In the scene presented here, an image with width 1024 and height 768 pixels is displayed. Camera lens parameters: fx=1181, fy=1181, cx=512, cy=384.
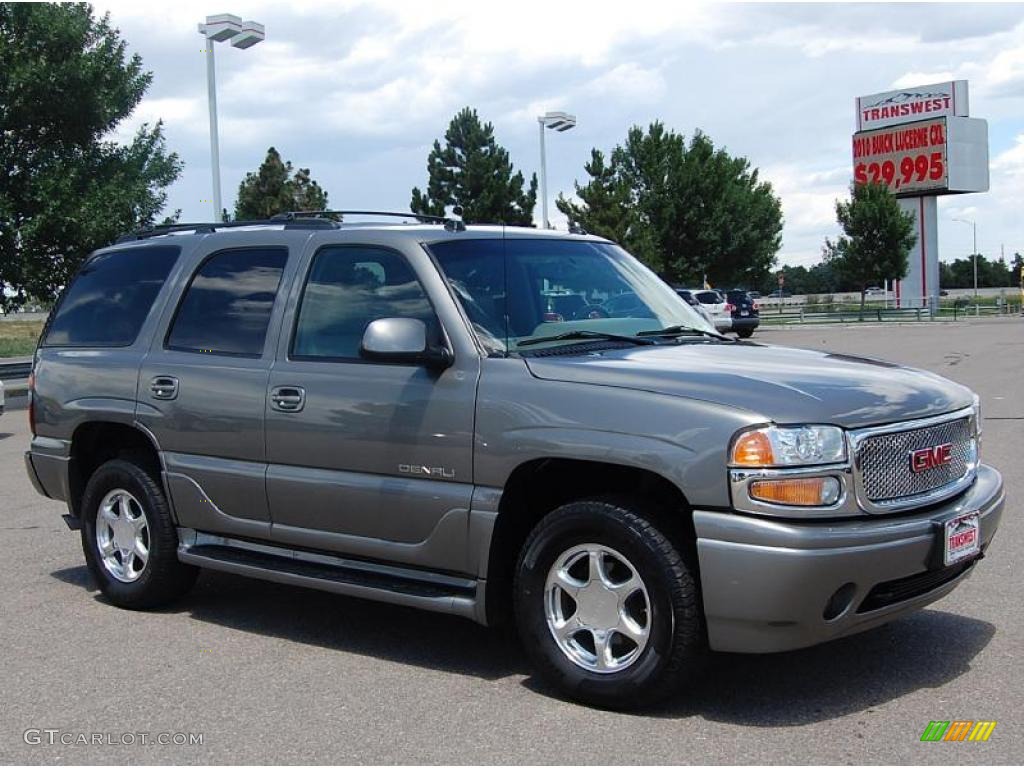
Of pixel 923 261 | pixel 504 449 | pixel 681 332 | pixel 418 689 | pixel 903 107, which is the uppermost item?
pixel 903 107

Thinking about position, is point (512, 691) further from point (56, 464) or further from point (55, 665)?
point (56, 464)

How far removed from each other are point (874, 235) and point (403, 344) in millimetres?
52368

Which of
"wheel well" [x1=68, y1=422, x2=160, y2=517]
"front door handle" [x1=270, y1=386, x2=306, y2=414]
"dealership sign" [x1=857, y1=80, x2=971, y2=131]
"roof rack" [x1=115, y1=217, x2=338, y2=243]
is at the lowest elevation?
"wheel well" [x1=68, y1=422, x2=160, y2=517]

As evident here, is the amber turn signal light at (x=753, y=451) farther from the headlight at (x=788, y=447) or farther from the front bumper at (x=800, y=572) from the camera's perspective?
the front bumper at (x=800, y=572)

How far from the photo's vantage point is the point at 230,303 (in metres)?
5.77

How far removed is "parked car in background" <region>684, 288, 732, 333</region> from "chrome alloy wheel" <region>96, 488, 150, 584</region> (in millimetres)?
30173

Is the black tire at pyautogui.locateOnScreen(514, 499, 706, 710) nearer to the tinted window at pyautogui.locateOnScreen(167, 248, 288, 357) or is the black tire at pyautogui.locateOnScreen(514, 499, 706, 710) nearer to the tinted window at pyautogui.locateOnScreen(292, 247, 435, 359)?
the tinted window at pyautogui.locateOnScreen(292, 247, 435, 359)

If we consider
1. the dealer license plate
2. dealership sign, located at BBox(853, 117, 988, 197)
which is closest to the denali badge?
the dealer license plate

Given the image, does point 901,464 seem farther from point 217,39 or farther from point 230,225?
point 217,39

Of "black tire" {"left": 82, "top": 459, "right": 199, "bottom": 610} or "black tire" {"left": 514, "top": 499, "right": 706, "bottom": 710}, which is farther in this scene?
"black tire" {"left": 82, "top": 459, "right": 199, "bottom": 610}

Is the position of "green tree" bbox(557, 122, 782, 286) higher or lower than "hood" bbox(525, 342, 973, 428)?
higher

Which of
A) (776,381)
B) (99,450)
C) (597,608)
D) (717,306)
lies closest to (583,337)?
(776,381)

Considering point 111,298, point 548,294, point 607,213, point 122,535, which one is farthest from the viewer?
point 607,213

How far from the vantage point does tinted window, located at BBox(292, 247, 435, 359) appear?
202 inches
